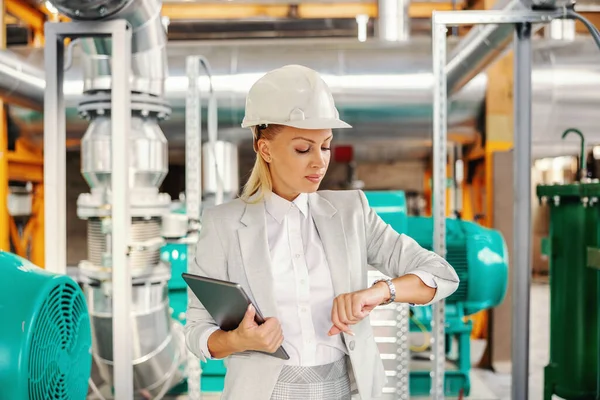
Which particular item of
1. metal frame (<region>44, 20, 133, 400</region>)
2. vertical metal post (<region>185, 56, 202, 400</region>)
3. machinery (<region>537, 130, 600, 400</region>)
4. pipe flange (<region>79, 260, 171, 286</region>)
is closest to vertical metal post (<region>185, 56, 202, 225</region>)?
vertical metal post (<region>185, 56, 202, 400</region>)

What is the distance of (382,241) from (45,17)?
17.3ft

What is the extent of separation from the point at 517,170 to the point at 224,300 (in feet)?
3.95

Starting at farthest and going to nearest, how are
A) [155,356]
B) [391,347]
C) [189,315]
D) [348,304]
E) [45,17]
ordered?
[45,17], [155,356], [391,347], [189,315], [348,304]

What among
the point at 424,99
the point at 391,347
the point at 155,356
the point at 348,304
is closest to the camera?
the point at 348,304

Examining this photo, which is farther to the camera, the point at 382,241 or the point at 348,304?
the point at 382,241

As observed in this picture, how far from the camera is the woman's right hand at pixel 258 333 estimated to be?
962 mm

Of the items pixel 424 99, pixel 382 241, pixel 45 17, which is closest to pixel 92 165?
pixel 382 241

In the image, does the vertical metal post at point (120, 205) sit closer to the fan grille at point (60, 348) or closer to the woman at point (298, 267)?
the fan grille at point (60, 348)

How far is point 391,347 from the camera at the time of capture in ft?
7.69

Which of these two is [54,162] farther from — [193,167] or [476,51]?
[476,51]

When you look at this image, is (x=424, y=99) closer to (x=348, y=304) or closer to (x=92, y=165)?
(x=92, y=165)

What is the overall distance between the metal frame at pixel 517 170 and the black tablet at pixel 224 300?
904 millimetres

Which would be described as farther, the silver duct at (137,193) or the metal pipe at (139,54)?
the silver duct at (137,193)

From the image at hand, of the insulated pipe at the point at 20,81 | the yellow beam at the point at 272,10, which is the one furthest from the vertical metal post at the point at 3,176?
the yellow beam at the point at 272,10
